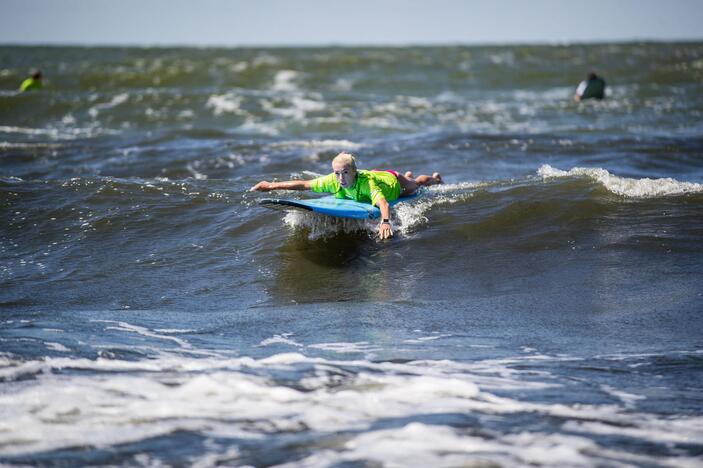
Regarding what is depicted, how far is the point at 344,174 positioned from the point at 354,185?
333 millimetres

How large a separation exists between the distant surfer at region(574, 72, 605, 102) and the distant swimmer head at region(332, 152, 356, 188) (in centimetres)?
1602

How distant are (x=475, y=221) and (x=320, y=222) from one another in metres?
A: 1.89

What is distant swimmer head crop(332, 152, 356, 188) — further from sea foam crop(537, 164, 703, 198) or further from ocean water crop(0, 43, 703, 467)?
sea foam crop(537, 164, 703, 198)

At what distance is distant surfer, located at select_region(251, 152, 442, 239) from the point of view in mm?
8500

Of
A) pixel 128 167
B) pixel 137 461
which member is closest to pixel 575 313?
pixel 137 461

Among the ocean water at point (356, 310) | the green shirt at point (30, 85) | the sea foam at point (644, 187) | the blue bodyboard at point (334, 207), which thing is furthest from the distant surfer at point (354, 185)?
the green shirt at point (30, 85)

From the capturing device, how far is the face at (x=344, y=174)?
8.50m

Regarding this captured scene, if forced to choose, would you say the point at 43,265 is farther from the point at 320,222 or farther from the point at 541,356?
the point at 541,356

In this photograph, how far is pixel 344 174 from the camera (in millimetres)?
8570

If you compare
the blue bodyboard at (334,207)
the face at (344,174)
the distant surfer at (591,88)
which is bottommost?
the blue bodyboard at (334,207)

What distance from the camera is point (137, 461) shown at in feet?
13.8

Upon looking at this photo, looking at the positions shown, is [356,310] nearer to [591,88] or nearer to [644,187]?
[644,187]

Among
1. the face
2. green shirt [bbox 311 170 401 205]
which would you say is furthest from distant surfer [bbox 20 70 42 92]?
the face

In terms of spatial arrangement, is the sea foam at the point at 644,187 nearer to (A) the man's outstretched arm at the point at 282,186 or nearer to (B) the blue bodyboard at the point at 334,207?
(B) the blue bodyboard at the point at 334,207
